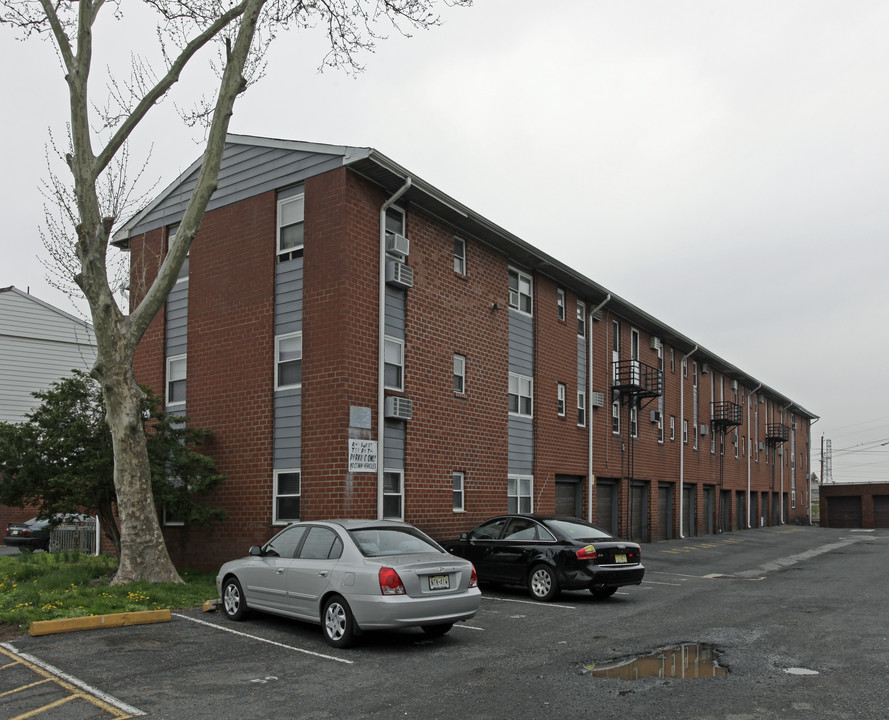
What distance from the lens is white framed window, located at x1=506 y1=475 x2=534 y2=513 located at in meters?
21.5

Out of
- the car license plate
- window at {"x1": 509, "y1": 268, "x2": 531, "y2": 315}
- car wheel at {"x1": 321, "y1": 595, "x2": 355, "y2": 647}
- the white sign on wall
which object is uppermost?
window at {"x1": 509, "y1": 268, "x2": 531, "y2": 315}

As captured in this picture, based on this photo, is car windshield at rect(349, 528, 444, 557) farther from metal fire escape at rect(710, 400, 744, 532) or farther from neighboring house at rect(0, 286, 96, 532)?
metal fire escape at rect(710, 400, 744, 532)

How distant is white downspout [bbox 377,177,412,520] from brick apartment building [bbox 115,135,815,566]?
0.14ft

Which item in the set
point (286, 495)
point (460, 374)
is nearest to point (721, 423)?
point (460, 374)

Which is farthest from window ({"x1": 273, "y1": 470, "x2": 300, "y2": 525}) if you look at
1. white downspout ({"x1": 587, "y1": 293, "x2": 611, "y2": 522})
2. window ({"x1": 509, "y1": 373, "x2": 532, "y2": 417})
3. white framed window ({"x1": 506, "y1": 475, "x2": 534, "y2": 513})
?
white downspout ({"x1": 587, "y1": 293, "x2": 611, "y2": 522})

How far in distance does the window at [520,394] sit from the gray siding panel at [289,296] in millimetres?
6697

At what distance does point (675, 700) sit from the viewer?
720 centimetres

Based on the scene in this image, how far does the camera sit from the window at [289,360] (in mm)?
17328

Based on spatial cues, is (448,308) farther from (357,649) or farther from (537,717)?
(537,717)

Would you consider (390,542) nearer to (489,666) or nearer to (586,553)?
(489,666)

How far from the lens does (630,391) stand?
28.5 metres

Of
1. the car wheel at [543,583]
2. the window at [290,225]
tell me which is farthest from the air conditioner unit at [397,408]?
the car wheel at [543,583]

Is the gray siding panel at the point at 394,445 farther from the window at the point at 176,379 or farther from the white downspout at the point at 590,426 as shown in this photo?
the white downspout at the point at 590,426

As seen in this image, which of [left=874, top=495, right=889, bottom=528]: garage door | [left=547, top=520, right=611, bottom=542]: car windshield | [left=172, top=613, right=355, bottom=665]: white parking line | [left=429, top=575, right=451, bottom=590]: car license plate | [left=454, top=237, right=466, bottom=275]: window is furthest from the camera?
[left=874, top=495, right=889, bottom=528]: garage door
